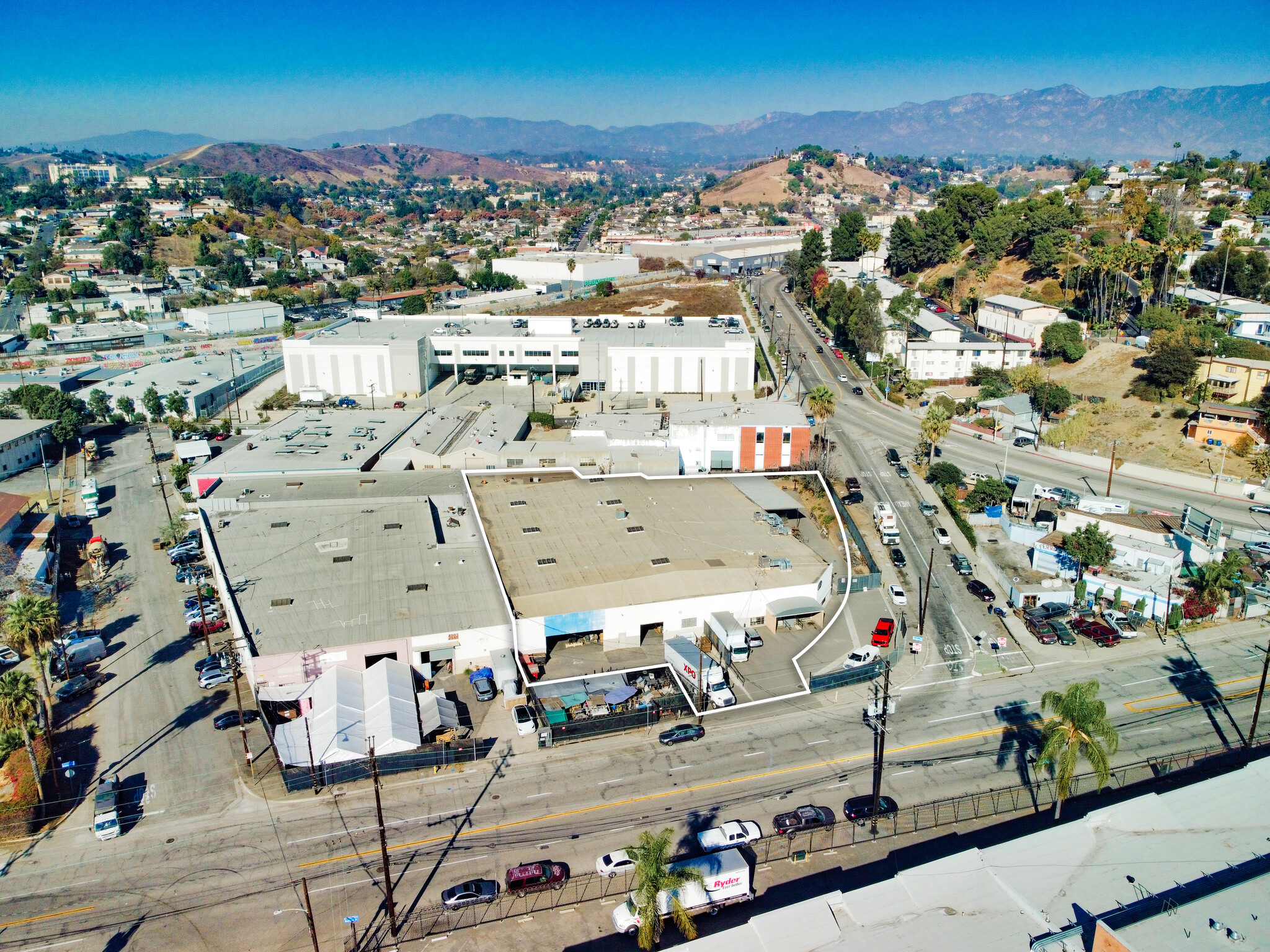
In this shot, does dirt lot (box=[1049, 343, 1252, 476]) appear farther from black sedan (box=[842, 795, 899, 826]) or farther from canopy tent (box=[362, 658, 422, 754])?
canopy tent (box=[362, 658, 422, 754])

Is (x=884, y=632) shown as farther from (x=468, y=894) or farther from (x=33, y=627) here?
(x=33, y=627)

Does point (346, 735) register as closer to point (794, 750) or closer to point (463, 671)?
point (463, 671)

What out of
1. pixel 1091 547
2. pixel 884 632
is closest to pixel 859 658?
pixel 884 632

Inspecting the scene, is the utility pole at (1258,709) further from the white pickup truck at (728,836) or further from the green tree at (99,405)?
the green tree at (99,405)

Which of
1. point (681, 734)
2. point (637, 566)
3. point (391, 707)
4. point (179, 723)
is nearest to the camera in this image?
point (391, 707)

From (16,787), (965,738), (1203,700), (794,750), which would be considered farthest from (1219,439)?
(16,787)

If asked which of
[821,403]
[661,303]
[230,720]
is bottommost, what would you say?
[230,720]

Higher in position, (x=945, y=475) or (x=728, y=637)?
(x=945, y=475)
